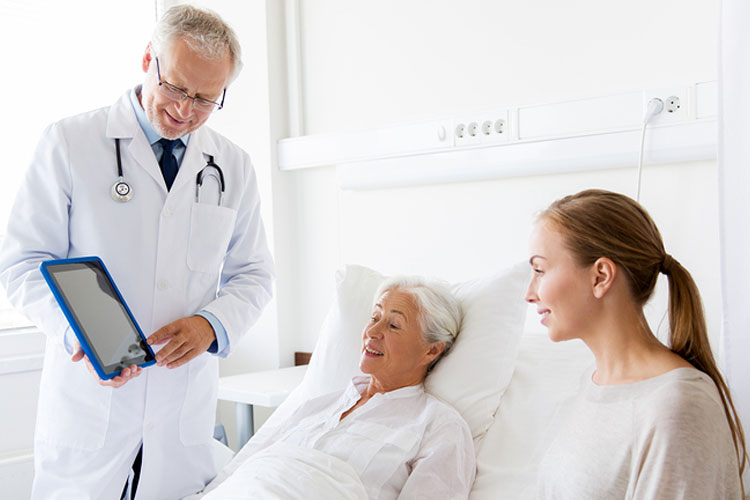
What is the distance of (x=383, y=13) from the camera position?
7.82 feet

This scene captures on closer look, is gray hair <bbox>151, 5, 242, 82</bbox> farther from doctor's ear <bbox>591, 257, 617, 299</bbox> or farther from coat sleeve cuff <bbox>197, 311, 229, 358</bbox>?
doctor's ear <bbox>591, 257, 617, 299</bbox>

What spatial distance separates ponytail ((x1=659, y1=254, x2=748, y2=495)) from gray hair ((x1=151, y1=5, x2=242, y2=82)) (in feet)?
3.22

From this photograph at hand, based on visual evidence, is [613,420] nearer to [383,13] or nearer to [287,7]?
[383,13]

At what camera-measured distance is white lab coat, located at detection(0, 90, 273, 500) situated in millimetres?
1427

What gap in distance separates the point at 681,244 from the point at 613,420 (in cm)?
93

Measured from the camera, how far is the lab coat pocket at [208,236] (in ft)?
5.13

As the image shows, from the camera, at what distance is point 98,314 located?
130cm

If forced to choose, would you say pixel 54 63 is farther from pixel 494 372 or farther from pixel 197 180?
pixel 494 372

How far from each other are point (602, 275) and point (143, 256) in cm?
97

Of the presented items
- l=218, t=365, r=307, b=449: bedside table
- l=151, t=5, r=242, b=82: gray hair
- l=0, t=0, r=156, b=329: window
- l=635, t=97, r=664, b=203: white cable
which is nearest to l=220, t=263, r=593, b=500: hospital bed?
l=218, t=365, r=307, b=449: bedside table

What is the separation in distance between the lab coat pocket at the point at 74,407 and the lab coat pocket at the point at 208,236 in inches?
12.8

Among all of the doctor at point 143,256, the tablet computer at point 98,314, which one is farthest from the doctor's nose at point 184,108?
the tablet computer at point 98,314

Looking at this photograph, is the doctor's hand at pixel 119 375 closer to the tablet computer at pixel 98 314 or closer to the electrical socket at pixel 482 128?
the tablet computer at pixel 98 314

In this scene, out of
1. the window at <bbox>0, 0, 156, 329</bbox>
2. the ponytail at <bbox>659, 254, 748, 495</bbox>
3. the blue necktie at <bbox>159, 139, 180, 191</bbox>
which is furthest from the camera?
the window at <bbox>0, 0, 156, 329</bbox>
